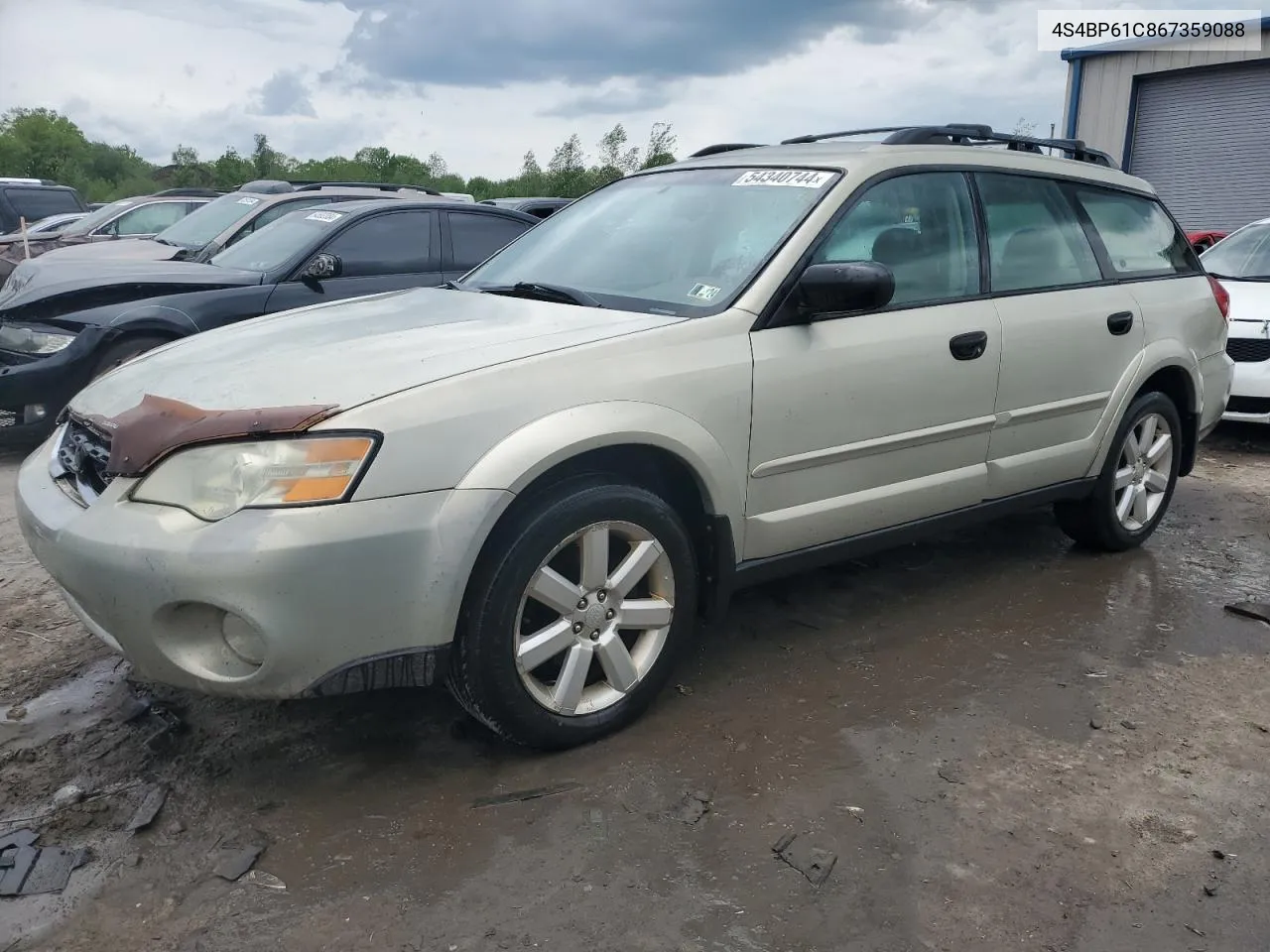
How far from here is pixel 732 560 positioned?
3207 millimetres

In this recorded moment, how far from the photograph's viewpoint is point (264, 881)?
242 cm

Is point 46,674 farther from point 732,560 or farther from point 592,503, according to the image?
point 732,560

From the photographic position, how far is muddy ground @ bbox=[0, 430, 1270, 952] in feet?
7.56

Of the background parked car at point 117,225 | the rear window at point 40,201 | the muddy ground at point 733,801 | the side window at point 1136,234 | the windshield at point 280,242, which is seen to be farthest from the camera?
the rear window at point 40,201

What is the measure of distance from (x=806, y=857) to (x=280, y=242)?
589 centimetres

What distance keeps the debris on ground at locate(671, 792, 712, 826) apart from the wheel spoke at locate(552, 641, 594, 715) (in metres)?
0.41

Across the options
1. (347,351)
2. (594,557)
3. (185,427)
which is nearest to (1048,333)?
(594,557)

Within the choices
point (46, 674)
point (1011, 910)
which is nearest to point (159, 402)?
point (46, 674)

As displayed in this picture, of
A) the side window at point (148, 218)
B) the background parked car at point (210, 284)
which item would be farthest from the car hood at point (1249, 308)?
the side window at point (148, 218)

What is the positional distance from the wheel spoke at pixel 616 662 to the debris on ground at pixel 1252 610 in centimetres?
266

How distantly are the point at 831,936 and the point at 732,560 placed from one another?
1.20 metres

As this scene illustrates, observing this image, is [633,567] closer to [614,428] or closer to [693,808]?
[614,428]

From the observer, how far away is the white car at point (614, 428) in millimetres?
2492

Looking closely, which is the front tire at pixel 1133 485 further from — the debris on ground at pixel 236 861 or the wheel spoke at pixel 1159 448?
the debris on ground at pixel 236 861
